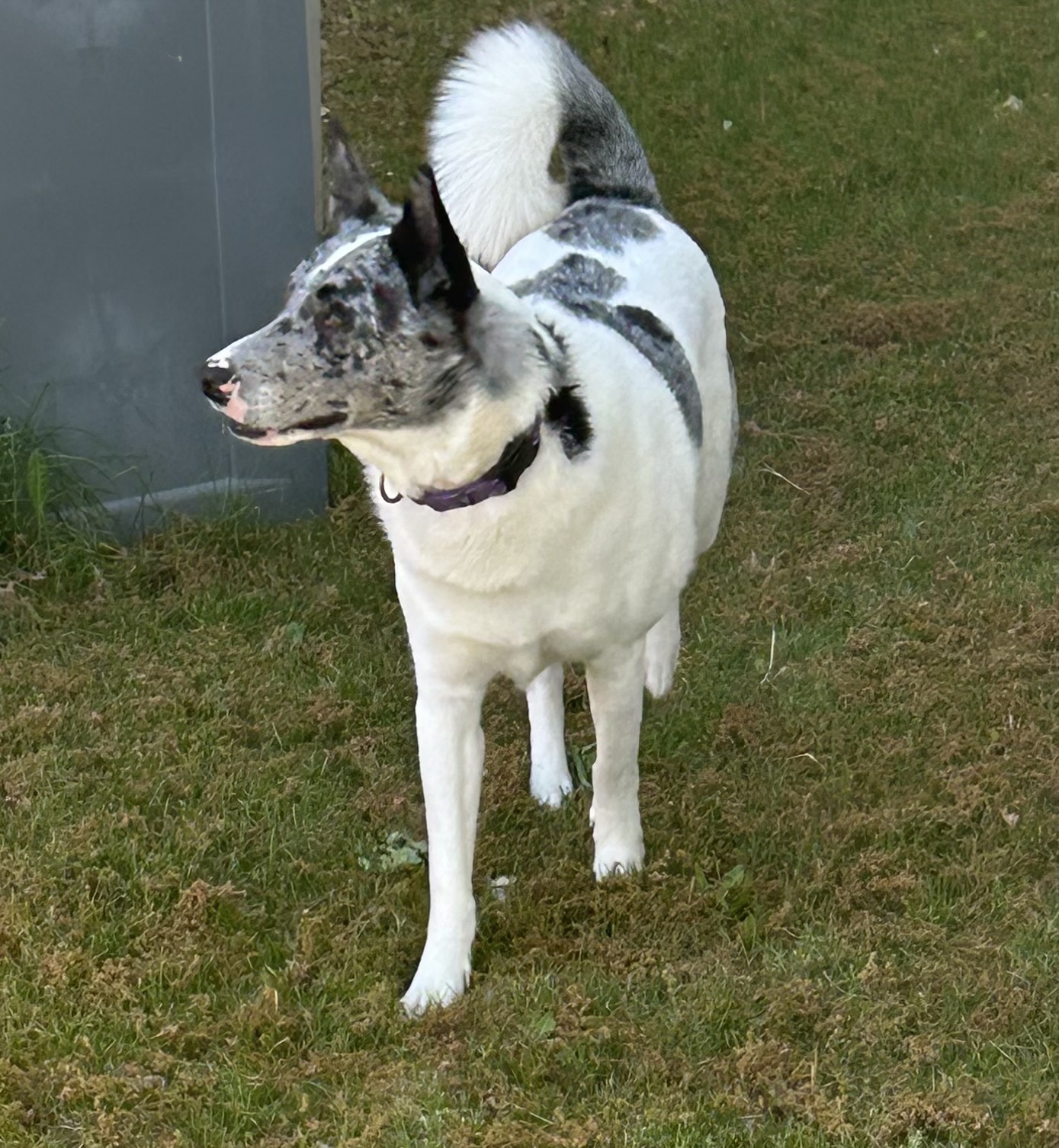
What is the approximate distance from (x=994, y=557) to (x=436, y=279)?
283cm

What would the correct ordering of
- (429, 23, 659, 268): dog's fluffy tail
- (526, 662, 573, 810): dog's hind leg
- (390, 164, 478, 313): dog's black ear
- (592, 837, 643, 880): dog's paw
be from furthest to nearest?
(526, 662, 573, 810): dog's hind leg < (429, 23, 659, 268): dog's fluffy tail < (592, 837, 643, 880): dog's paw < (390, 164, 478, 313): dog's black ear

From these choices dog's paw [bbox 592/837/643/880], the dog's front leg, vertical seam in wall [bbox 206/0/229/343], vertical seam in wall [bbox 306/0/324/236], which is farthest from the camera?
vertical seam in wall [bbox 306/0/324/236]

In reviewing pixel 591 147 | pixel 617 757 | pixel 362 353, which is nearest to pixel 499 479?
pixel 362 353

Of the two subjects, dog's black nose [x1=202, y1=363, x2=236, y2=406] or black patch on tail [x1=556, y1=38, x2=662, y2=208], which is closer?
dog's black nose [x1=202, y1=363, x2=236, y2=406]

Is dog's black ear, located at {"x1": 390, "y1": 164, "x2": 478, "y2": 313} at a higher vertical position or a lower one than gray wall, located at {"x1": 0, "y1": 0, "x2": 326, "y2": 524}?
higher

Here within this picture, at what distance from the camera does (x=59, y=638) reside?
4.32 meters

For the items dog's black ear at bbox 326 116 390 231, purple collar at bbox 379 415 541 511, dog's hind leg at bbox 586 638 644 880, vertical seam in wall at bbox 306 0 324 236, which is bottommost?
dog's hind leg at bbox 586 638 644 880

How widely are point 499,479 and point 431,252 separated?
41 cm

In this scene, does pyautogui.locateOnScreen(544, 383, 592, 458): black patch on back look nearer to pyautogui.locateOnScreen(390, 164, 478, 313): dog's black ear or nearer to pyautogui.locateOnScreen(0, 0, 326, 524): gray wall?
pyautogui.locateOnScreen(390, 164, 478, 313): dog's black ear

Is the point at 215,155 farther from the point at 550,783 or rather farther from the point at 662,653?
the point at 550,783

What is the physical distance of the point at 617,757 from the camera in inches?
127

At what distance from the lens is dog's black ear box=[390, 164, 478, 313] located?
230cm

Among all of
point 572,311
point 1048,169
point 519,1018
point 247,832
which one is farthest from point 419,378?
point 1048,169

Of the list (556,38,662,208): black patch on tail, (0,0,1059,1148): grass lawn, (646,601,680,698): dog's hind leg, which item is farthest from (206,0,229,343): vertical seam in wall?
(646,601,680,698): dog's hind leg
